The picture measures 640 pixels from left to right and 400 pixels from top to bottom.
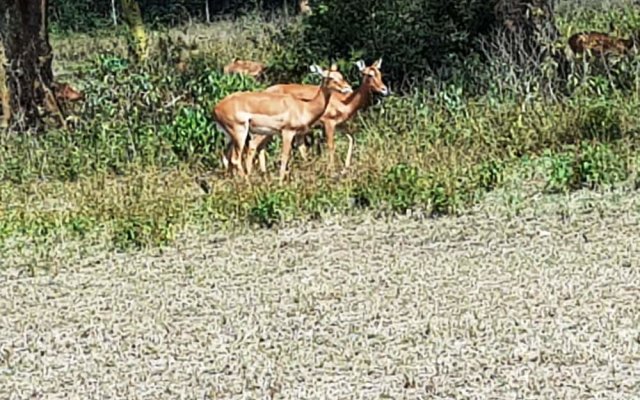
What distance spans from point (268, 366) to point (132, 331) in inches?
37.6

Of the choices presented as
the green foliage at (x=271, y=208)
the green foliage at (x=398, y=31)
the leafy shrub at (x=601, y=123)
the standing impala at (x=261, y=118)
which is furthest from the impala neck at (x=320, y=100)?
the green foliage at (x=398, y=31)

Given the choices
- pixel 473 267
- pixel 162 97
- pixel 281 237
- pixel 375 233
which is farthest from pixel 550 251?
pixel 162 97

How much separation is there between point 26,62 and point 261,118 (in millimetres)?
4301

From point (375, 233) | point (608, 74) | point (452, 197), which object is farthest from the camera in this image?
point (608, 74)

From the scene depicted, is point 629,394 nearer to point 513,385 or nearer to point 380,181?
point 513,385

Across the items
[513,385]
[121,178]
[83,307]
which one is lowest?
[121,178]

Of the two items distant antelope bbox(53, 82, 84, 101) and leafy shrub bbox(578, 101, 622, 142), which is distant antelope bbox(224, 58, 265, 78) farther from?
leafy shrub bbox(578, 101, 622, 142)

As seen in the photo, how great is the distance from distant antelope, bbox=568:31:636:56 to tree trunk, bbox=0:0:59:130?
5.66m

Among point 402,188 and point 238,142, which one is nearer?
point 402,188

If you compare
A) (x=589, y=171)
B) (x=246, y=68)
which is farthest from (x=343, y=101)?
(x=246, y=68)

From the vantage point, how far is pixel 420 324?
577 centimetres

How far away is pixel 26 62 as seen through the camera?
13.0 m

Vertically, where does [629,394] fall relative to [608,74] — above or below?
above

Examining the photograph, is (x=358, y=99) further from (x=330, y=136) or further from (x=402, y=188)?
(x=402, y=188)
